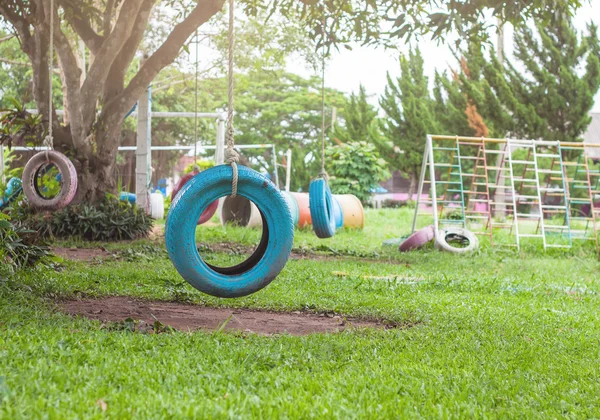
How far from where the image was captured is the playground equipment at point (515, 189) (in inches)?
478

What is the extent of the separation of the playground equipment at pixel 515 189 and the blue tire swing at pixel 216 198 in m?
6.95

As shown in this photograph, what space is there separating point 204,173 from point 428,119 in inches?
862

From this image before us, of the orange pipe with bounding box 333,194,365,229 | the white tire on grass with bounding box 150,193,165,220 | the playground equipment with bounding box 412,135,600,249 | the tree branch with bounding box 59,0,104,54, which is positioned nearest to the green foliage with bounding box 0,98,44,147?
the tree branch with bounding box 59,0,104,54

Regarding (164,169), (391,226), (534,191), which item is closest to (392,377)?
(391,226)

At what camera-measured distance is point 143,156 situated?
13.3 meters

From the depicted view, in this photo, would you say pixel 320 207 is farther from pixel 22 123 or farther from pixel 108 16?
pixel 108 16

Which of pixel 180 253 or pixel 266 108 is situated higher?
pixel 266 108

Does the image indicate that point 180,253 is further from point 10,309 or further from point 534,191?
point 534,191

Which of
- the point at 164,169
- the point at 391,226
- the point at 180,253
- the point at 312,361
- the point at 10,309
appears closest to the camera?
the point at 312,361

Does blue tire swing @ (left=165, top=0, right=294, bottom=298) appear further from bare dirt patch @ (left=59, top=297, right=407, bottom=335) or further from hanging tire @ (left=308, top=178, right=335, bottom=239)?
hanging tire @ (left=308, top=178, right=335, bottom=239)

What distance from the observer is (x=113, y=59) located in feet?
34.8

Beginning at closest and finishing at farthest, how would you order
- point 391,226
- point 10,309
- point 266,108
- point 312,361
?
point 312,361
point 10,309
point 391,226
point 266,108

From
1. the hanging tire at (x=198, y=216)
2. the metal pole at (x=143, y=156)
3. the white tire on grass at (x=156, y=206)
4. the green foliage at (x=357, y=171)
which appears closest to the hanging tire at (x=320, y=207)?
the hanging tire at (x=198, y=216)

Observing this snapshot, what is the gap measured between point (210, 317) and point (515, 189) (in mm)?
20202
